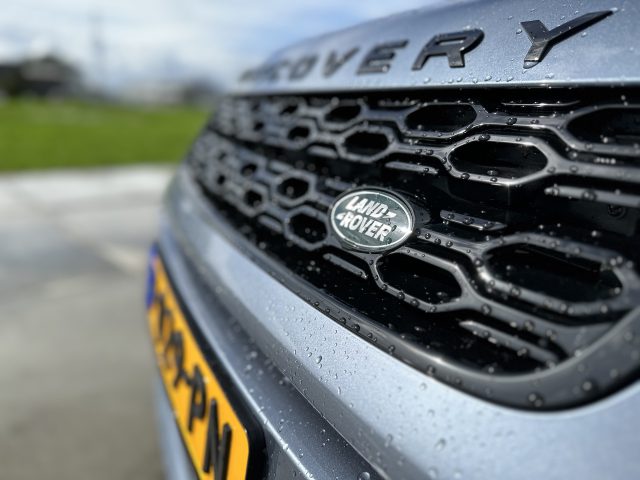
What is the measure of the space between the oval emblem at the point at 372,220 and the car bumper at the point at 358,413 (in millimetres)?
137

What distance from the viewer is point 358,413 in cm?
71

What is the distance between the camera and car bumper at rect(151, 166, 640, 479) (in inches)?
20.9

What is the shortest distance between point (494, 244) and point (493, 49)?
328mm

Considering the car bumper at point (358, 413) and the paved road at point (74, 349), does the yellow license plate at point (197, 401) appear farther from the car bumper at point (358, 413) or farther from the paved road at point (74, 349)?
the paved road at point (74, 349)

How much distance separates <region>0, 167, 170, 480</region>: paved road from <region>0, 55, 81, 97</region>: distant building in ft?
106

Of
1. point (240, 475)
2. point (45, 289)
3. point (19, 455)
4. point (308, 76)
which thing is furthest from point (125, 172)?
point (240, 475)

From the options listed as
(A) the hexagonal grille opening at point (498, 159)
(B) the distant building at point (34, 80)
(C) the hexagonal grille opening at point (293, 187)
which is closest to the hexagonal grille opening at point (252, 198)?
(C) the hexagonal grille opening at point (293, 187)

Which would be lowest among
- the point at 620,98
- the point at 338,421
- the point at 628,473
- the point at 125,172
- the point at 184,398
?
the point at 125,172

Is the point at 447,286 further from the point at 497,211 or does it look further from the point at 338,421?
the point at 338,421

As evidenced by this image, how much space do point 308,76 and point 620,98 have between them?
0.77 metres

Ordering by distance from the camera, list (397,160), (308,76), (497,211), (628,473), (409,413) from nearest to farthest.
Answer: (628,473), (409,413), (497,211), (397,160), (308,76)

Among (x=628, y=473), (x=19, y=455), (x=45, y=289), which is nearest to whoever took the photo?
(x=628, y=473)

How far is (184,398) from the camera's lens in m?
1.12

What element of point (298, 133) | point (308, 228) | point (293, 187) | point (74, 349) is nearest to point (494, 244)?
point (308, 228)
